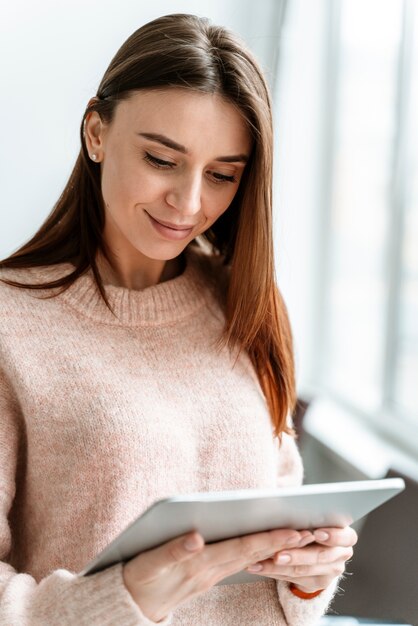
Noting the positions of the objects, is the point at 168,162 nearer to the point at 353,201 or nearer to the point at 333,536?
the point at 333,536

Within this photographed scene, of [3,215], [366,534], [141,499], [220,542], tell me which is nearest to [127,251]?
[141,499]

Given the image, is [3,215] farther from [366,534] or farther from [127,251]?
[366,534]

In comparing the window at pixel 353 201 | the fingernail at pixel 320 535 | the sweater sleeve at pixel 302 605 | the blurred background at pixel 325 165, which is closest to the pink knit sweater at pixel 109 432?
the sweater sleeve at pixel 302 605

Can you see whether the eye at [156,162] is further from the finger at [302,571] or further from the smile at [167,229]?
the finger at [302,571]

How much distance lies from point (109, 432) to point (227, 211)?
47 cm

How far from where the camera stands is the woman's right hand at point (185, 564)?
0.85 metres

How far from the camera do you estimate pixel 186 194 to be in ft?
3.83

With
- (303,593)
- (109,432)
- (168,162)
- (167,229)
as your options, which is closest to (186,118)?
(168,162)

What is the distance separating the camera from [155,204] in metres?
1.20

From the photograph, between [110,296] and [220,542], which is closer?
[220,542]

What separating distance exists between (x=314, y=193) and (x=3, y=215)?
116cm

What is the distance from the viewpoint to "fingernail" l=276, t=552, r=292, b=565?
959mm

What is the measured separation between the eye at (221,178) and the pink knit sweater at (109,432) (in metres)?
0.22

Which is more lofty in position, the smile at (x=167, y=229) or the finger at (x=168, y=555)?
the smile at (x=167, y=229)
